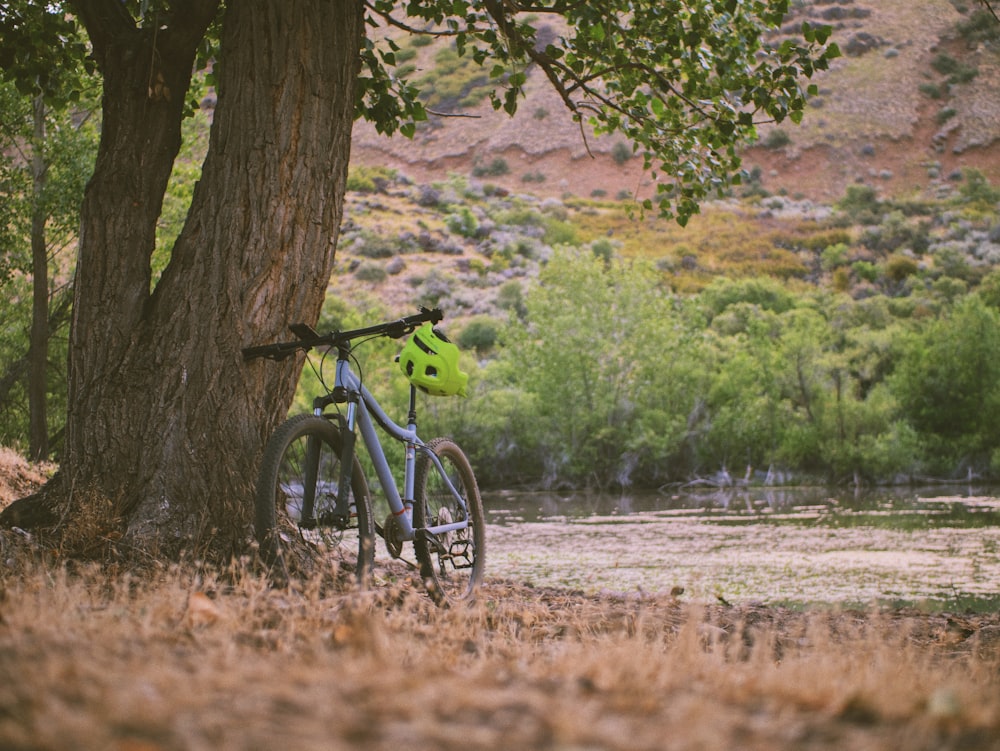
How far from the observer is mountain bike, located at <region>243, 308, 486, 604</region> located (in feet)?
15.8

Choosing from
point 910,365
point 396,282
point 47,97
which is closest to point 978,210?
point 396,282

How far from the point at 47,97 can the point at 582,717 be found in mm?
8149

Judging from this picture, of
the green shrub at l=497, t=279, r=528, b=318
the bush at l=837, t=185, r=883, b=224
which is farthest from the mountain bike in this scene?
the bush at l=837, t=185, r=883, b=224

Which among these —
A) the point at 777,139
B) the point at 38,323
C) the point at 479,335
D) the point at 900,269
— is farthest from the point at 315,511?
the point at 777,139

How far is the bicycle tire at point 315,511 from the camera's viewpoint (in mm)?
4695

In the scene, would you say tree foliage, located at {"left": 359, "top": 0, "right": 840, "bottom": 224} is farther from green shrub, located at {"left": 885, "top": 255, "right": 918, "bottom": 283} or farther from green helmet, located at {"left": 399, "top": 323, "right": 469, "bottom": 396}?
green shrub, located at {"left": 885, "top": 255, "right": 918, "bottom": 283}

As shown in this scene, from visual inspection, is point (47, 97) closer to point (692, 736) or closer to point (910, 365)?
point (692, 736)

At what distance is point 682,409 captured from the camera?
104ft

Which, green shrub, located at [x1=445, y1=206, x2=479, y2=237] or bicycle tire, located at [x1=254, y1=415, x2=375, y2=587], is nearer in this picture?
bicycle tire, located at [x1=254, y1=415, x2=375, y2=587]

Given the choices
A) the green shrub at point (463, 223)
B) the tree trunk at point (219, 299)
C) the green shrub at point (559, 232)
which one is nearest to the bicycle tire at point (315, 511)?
the tree trunk at point (219, 299)

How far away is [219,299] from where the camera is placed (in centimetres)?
530

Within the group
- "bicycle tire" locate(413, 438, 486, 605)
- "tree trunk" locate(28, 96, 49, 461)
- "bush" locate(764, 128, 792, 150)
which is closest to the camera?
"bicycle tire" locate(413, 438, 486, 605)

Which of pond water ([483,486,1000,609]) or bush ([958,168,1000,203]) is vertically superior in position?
bush ([958,168,1000,203])

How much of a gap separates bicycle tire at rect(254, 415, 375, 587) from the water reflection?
1281cm
